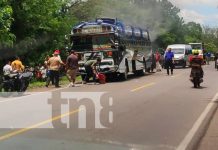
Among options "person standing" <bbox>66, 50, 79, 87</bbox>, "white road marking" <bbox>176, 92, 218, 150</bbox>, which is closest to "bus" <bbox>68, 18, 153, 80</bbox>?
"person standing" <bbox>66, 50, 79, 87</bbox>

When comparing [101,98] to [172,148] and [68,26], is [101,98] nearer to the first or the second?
[172,148]

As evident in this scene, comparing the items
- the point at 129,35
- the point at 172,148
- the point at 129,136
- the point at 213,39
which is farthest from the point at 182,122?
the point at 213,39

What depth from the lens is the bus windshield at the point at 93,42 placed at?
88.2 feet

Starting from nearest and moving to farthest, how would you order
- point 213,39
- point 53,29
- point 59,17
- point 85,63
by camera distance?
point 85,63, point 53,29, point 59,17, point 213,39

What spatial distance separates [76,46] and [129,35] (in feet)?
12.7

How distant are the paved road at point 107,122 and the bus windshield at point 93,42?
26.5 feet

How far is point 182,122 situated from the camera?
12086 mm

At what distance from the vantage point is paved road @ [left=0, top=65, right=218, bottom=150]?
931cm

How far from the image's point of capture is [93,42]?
27.1m

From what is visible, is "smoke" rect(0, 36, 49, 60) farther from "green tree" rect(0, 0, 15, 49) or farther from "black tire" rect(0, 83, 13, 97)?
"black tire" rect(0, 83, 13, 97)

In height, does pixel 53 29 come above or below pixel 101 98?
above

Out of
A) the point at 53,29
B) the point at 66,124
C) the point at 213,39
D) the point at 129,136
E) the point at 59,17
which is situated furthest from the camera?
the point at 213,39

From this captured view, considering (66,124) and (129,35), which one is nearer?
(66,124)

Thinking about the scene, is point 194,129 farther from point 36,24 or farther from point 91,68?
point 36,24
